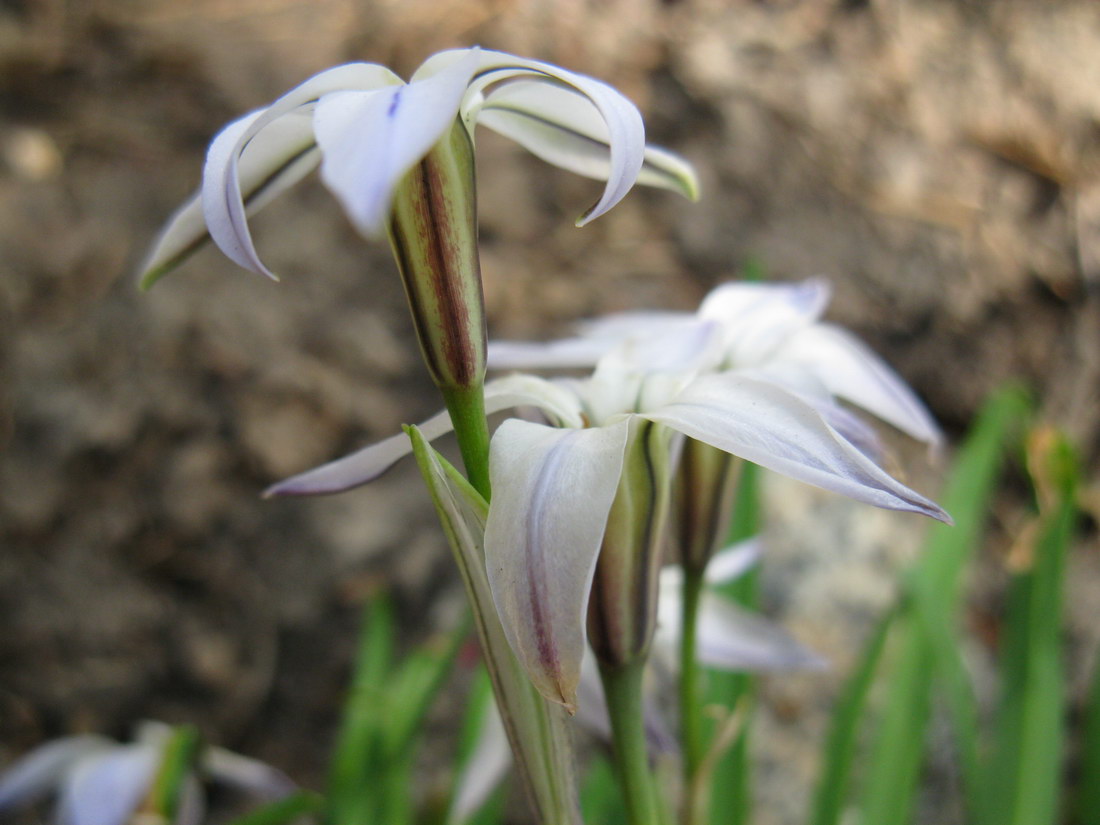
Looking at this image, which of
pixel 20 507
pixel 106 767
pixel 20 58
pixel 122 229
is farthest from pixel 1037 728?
pixel 20 58

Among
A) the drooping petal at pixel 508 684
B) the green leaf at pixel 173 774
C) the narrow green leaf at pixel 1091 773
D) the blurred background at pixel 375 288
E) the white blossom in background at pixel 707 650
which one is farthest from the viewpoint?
the blurred background at pixel 375 288

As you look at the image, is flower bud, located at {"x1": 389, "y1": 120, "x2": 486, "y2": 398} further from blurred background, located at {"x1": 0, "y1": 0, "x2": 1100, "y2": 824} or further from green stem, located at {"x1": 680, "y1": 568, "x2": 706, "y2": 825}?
blurred background, located at {"x1": 0, "y1": 0, "x2": 1100, "y2": 824}

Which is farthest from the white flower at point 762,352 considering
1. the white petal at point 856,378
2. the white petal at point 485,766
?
the white petal at point 485,766

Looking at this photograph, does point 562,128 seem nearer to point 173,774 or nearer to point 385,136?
point 385,136

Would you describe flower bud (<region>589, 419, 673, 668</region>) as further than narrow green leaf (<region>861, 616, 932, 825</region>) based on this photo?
No

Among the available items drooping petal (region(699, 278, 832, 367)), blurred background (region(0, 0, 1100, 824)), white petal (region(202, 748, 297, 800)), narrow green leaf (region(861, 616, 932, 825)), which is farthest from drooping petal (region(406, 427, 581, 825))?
blurred background (region(0, 0, 1100, 824))

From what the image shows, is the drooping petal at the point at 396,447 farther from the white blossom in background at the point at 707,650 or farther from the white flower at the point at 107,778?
the white flower at the point at 107,778

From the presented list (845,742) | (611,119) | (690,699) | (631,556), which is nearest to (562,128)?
(611,119)
